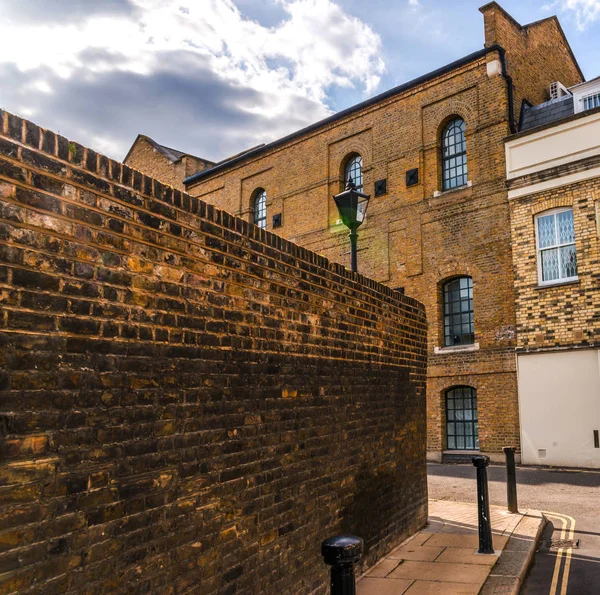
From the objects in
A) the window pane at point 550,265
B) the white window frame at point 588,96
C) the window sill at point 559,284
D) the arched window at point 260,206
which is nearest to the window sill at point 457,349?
the window sill at point 559,284

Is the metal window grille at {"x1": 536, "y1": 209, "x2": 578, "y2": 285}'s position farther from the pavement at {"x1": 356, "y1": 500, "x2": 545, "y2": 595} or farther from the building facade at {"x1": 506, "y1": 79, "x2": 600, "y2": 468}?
the pavement at {"x1": 356, "y1": 500, "x2": 545, "y2": 595}

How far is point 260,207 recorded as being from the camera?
2380 centimetres

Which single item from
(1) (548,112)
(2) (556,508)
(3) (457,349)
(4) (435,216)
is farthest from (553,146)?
(2) (556,508)

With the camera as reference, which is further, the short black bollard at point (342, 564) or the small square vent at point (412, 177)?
the small square vent at point (412, 177)

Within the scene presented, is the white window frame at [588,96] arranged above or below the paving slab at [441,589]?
above

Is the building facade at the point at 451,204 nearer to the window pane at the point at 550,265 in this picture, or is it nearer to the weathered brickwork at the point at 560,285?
the weathered brickwork at the point at 560,285

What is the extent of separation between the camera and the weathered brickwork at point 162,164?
2731cm

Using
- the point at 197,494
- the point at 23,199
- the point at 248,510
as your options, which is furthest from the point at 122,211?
the point at 248,510

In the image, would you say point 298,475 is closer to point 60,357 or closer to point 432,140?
point 60,357

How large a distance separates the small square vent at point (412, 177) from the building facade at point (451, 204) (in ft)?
0.10

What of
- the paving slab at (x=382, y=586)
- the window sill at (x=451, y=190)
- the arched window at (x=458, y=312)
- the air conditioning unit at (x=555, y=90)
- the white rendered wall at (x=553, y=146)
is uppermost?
the air conditioning unit at (x=555, y=90)

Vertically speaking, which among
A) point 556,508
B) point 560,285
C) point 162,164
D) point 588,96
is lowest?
point 556,508

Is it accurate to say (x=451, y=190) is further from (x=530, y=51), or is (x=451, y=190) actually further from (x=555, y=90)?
(x=555, y=90)

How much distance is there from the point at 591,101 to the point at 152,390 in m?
17.1
